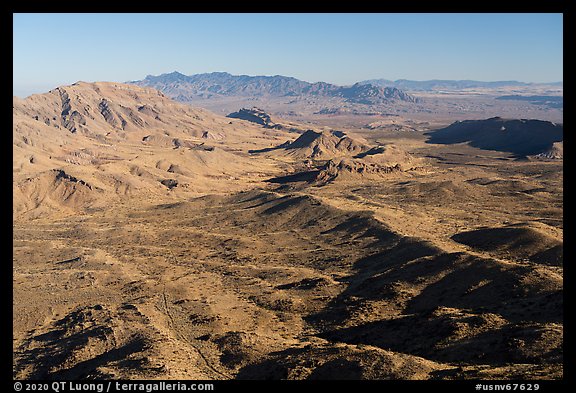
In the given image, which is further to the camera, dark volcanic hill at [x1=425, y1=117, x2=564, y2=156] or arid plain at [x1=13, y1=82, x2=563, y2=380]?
dark volcanic hill at [x1=425, y1=117, x2=564, y2=156]

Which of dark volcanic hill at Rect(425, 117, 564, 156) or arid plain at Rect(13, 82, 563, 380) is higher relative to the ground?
dark volcanic hill at Rect(425, 117, 564, 156)

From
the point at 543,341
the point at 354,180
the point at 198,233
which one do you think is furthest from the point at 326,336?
the point at 354,180

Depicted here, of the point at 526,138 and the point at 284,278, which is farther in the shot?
the point at 526,138

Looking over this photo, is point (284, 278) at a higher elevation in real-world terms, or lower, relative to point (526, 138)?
lower

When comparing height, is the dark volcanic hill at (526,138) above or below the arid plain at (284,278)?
above

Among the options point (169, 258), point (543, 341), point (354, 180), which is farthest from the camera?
point (354, 180)

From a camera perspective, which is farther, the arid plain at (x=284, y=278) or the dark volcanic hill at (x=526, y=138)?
the dark volcanic hill at (x=526, y=138)

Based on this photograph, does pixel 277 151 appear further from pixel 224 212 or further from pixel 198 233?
pixel 198 233
